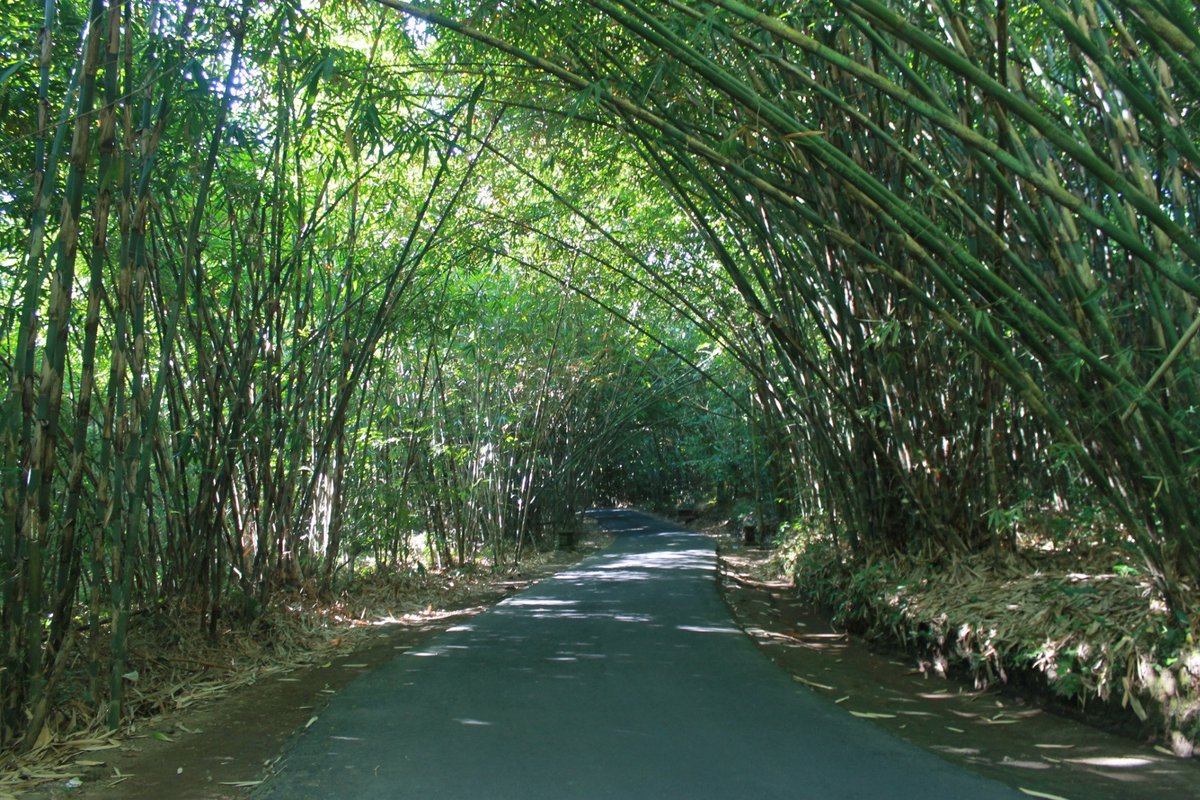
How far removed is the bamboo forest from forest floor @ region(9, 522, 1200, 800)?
0.16 metres

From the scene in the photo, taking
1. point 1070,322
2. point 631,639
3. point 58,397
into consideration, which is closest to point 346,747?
point 58,397

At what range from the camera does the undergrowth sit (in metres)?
2.90

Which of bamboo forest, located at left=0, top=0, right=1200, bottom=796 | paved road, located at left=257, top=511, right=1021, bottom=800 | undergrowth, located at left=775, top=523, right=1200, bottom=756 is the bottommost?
Answer: paved road, located at left=257, top=511, right=1021, bottom=800

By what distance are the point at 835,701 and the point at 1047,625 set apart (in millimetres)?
892

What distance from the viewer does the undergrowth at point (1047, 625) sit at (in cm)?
290

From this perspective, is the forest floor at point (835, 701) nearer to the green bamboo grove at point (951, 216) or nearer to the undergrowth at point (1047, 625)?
the undergrowth at point (1047, 625)

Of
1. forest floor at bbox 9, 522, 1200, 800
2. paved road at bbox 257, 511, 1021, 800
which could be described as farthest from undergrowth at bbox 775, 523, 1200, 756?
paved road at bbox 257, 511, 1021, 800

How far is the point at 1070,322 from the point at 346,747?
9.47 ft

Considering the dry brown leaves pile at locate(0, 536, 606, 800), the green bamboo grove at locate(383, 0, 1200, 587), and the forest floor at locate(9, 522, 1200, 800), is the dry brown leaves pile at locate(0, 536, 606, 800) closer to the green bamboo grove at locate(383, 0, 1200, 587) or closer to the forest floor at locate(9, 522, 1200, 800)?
the forest floor at locate(9, 522, 1200, 800)

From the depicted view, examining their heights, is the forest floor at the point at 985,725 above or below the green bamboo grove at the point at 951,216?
below

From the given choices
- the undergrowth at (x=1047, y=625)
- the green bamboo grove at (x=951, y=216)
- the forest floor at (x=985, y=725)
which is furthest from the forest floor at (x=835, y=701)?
the green bamboo grove at (x=951, y=216)

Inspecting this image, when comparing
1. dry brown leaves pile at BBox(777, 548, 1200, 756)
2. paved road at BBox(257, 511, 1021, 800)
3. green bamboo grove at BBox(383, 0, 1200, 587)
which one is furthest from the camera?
dry brown leaves pile at BBox(777, 548, 1200, 756)

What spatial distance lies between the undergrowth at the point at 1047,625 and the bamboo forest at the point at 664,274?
16mm

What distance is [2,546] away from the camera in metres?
2.92
